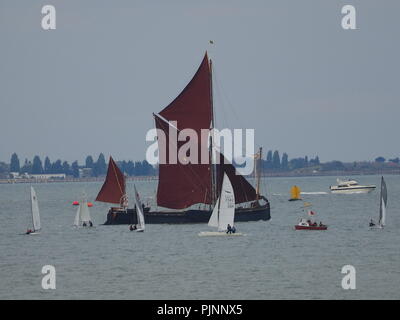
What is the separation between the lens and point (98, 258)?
72062mm

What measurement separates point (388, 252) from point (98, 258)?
811 inches

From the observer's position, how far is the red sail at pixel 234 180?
308 feet

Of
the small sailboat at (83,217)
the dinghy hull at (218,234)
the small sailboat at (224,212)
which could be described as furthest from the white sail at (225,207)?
the small sailboat at (83,217)

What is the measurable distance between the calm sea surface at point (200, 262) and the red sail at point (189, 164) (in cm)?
319

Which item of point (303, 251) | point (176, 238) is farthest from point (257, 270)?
point (176, 238)

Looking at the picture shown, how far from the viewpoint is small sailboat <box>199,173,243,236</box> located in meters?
82.7

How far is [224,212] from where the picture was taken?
272 feet

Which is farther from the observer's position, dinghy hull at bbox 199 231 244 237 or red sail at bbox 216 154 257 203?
red sail at bbox 216 154 257 203

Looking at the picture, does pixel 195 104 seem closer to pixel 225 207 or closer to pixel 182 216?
pixel 182 216

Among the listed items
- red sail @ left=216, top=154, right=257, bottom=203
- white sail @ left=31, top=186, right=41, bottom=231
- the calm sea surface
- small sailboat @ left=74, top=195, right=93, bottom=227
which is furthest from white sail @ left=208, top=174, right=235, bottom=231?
small sailboat @ left=74, top=195, right=93, bottom=227

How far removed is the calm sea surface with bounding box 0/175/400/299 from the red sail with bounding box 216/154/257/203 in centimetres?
333

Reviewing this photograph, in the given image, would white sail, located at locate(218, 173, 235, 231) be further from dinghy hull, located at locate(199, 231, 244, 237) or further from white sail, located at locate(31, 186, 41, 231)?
white sail, located at locate(31, 186, 41, 231)

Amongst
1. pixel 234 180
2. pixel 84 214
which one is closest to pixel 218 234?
pixel 234 180

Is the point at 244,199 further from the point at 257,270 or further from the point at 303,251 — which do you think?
the point at 257,270
